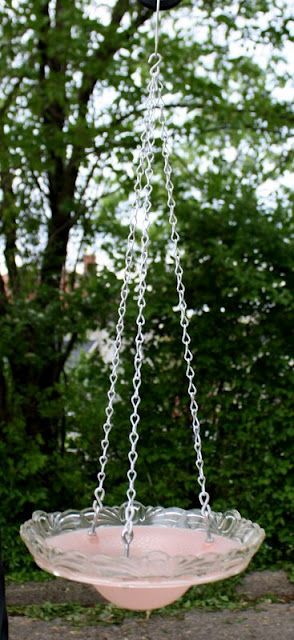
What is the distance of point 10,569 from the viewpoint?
16.7 feet

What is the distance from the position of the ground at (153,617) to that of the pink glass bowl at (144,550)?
160cm

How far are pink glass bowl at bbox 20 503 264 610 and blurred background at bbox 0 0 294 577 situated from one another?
2.59m

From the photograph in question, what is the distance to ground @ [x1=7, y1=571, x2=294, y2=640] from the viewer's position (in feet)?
12.9

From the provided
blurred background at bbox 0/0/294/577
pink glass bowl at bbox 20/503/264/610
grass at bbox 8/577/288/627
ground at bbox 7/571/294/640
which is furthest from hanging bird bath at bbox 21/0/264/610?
blurred background at bbox 0/0/294/577

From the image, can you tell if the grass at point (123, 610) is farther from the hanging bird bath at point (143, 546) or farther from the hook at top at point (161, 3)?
the hook at top at point (161, 3)

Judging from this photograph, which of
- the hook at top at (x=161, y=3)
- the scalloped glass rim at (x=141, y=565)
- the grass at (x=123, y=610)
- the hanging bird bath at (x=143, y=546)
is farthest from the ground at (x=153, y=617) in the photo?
the hook at top at (x=161, y=3)

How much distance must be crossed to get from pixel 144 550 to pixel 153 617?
7.25 ft

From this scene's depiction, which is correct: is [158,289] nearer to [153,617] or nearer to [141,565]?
[153,617]

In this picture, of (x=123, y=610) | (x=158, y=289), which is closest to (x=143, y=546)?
(x=123, y=610)

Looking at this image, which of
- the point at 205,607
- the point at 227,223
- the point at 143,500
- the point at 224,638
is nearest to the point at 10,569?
the point at 143,500

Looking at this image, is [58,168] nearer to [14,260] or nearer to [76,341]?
[14,260]

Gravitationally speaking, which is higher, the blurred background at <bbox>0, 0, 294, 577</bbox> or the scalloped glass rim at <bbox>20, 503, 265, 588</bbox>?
the blurred background at <bbox>0, 0, 294, 577</bbox>

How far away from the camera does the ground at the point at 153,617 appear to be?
3924 millimetres

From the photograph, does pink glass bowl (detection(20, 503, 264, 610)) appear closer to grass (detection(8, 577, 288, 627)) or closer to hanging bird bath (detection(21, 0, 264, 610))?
hanging bird bath (detection(21, 0, 264, 610))
